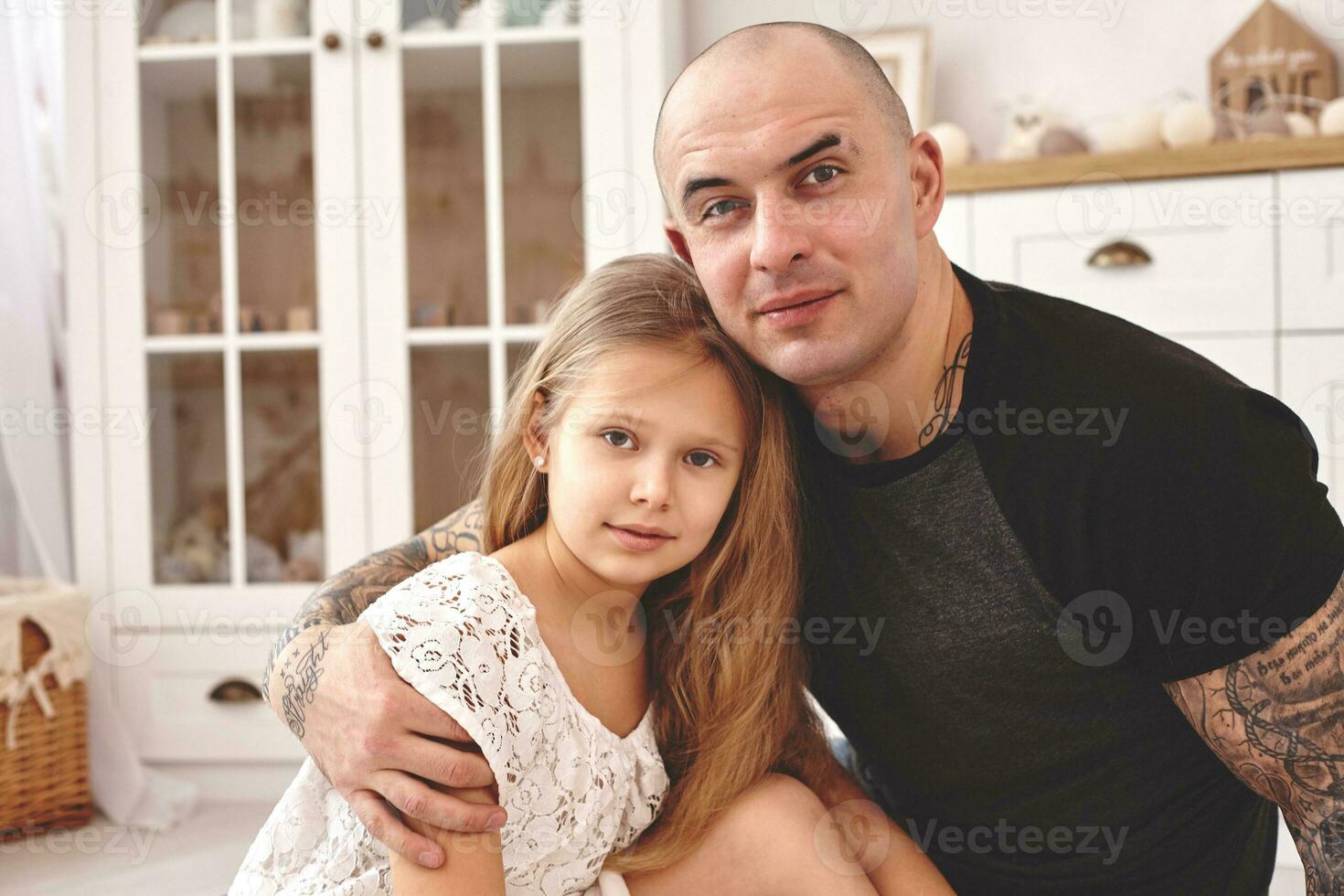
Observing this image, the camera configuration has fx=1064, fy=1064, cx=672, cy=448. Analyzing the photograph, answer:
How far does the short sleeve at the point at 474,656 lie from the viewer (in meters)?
0.76

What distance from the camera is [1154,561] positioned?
847mm

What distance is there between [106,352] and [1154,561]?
187cm

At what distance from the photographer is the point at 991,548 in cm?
90

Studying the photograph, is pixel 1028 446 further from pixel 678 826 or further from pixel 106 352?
pixel 106 352

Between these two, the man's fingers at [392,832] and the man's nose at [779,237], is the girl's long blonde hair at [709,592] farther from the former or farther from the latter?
the man's fingers at [392,832]

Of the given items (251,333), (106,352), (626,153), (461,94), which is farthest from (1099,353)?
(106,352)

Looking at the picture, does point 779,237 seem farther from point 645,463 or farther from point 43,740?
point 43,740

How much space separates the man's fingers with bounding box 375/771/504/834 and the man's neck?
45 centimetres

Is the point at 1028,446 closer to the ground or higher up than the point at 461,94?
closer to the ground

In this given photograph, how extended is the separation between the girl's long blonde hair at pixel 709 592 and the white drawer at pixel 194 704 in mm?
1177

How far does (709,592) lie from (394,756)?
33 cm

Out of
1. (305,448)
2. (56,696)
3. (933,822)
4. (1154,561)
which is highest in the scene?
(1154,561)

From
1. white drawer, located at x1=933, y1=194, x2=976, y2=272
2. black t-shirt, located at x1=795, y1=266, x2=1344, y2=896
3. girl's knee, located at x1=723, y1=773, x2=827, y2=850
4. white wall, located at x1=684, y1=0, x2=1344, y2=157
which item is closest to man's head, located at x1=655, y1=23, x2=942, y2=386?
black t-shirt, located at x1=795, y1=266, x2=1344, y2=896

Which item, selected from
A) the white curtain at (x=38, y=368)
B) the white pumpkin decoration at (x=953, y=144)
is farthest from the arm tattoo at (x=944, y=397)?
the white curtain at (x=38, y=368)
